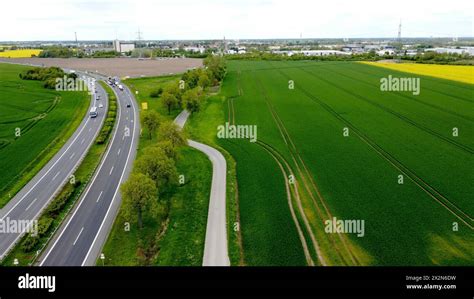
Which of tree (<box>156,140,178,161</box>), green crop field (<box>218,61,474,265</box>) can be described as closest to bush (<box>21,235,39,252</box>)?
tree (<box>156,140,178,161</box>)

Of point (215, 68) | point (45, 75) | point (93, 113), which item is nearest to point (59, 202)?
point (93, 113)

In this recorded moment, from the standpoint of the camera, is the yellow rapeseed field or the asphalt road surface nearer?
the asphalt road surface

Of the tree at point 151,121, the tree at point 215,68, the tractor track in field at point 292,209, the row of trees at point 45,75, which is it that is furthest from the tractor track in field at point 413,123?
the row of trees at point 45,75

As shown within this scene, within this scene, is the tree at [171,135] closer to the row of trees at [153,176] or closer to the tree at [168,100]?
the row of trees at [153,176]
